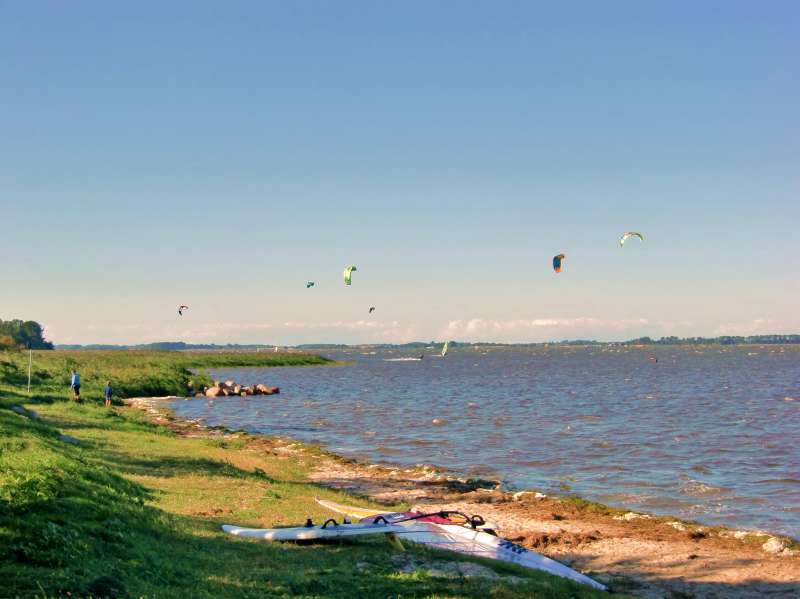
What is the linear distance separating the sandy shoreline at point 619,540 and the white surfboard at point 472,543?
1.32m

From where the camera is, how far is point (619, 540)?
16625 mm

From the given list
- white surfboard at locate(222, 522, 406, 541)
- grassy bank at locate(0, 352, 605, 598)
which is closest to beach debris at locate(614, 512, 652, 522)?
grassy bank at locate(0, 352, 605, 598)

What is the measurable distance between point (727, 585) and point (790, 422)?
3020cm

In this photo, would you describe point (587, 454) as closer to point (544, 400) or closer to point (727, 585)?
point (727, 585)

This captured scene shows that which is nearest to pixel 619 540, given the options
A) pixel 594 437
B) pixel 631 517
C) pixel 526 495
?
pixel 631 517

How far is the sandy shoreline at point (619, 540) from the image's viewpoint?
13789mm

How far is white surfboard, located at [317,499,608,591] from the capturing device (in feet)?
40.8

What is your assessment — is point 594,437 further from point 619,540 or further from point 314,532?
point 314,532

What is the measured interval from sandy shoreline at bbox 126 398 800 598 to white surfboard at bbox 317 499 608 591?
1.32 meters

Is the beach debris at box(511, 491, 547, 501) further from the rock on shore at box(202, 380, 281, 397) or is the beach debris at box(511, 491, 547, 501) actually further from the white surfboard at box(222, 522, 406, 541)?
the rock on shore at box(202, 380, 281, 397)

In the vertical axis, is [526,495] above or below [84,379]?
below

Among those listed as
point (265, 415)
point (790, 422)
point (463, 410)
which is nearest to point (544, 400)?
point (463, 410)

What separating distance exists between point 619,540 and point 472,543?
538 cm

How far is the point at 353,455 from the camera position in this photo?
97.5 ft
